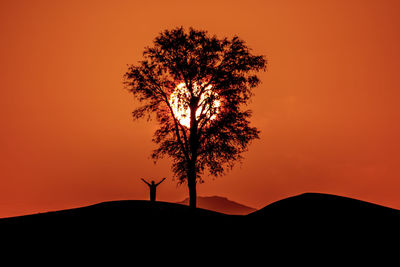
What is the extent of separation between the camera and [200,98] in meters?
31.9

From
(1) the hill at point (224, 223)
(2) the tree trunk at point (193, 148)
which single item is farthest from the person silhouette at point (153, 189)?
(1) the hill at point (224, 223)

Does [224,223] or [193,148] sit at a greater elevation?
[193,148]

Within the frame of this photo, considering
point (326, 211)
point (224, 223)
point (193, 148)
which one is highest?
point (193, 148)

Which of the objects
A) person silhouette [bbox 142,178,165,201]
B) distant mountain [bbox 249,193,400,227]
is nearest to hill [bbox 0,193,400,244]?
distant mountain [bbox 249,193,400,227]

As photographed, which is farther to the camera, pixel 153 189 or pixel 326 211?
pixel 153 189

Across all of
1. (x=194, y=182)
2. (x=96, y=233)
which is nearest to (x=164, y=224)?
(x=96, y=233)

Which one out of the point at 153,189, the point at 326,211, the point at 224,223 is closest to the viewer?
the point at 326,211

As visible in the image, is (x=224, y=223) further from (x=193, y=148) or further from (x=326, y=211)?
(x=193, y=148)

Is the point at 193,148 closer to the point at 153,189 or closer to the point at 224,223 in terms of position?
the point at 153,189

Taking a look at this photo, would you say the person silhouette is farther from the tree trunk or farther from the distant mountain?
the distant mountain

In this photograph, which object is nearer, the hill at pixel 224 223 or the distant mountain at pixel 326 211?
the hill at pixel 224 223

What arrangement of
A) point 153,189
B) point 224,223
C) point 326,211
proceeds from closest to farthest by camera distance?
point 326,211, point 224,223, point 153,189

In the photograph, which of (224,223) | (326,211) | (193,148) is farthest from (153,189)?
(326,211)

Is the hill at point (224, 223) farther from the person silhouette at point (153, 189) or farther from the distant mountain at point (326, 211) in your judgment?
the person silhouette at point (153, 189)
